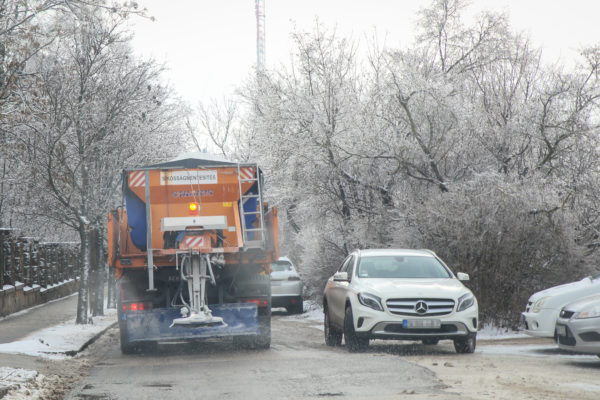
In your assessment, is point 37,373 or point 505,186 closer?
point 37,373

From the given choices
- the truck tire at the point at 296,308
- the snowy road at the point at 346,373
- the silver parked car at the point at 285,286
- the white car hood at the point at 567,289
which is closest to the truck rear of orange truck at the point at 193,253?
the snowy road at the point at 346,373

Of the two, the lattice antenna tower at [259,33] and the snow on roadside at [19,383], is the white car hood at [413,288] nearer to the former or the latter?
the snow on roadside at [19,383]

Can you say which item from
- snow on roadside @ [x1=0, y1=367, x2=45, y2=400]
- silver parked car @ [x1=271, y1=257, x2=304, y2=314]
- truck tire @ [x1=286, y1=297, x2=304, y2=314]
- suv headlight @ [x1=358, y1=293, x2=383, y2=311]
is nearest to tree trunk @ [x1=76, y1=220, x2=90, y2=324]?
silver parked car @ [x1=271, y1=257, x2=304, y2=314]

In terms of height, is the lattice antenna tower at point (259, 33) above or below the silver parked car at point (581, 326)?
above

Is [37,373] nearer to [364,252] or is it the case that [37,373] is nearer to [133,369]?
[133,369]

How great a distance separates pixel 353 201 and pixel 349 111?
2.58 m

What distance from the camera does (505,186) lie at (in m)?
18.1

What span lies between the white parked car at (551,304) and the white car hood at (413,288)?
108cm

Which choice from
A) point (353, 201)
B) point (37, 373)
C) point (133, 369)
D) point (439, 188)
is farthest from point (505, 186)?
point (37, 373)

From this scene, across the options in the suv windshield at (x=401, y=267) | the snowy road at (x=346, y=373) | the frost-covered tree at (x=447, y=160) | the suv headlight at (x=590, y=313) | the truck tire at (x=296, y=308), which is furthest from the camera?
the truck tire at (x=296, y=308)

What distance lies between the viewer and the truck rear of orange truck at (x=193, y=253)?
12.9m

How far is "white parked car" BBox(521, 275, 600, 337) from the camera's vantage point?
1259 cm

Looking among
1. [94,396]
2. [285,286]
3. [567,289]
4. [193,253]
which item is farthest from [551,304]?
[285,286]

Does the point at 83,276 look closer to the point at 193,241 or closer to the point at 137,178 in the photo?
the point at 137,178
